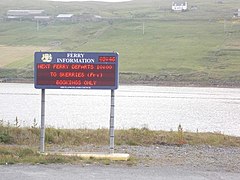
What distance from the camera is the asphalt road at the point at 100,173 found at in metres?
11.2

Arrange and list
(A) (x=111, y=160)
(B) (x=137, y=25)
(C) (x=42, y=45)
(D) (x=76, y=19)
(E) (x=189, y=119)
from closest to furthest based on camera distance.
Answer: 1. (A) (x=111, y=160)
2. (E) (x=189, y=119)
3. (C) (x=42, y=45)
4. (B) (x=137, y=25)
5. (D) (x=76, y=19)

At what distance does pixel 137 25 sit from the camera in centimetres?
13525

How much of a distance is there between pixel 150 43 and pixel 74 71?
9820 cm

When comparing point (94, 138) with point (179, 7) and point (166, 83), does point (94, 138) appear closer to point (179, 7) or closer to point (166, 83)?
point (166, 83)

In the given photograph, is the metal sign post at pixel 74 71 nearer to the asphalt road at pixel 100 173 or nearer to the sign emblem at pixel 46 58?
the sign emblem at pixel 46 58

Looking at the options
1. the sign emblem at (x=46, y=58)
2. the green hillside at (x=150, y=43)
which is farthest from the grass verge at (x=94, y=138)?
the green hillside at (x=150, y=43)

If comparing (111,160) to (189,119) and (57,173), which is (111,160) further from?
(189,119)

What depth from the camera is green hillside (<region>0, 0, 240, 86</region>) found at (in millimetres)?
83812

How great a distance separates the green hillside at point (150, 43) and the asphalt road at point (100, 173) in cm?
6838

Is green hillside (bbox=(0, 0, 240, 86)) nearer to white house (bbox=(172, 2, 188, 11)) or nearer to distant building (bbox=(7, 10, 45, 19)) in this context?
distant building (bbox=(7, 10, 45, 19))

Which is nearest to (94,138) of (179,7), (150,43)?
(150,43)

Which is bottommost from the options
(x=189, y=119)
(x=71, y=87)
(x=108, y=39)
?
(x=189, y=119)

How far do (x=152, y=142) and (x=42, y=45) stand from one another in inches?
3569

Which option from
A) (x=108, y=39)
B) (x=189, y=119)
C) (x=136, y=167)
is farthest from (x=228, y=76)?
(x=136, y=167)
